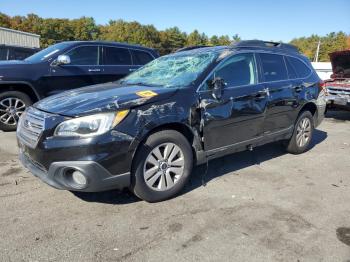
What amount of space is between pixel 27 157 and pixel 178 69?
2065mm

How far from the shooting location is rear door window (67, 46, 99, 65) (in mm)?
7723

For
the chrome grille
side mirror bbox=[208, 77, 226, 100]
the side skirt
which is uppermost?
side mirror bbox=[208, 77, 226, 100]

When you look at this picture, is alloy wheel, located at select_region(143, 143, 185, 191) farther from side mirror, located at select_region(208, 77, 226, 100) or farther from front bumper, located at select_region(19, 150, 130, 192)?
side mirror, located at select_region(208, 77, 226, 100)

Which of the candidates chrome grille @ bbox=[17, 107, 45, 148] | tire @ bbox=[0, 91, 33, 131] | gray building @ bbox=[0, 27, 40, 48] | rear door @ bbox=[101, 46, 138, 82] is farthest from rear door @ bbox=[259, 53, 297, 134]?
gray building @ bbox=[0, 27, 40, 48]

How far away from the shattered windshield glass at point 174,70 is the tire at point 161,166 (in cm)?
72

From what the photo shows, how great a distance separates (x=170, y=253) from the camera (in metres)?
3.11

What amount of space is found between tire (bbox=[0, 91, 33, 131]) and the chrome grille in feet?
10.7

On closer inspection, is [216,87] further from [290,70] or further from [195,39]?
[195,39]

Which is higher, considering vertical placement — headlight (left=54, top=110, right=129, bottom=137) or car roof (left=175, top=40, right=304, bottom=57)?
car roof (left=175, top=40, right=304, bottom=57)

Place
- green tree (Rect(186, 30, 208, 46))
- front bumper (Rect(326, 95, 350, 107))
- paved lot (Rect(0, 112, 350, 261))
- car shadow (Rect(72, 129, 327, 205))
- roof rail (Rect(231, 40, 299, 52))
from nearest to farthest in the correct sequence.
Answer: paved lot (Rect(0, 112, 350, 261)) < car shadow (Rect(72, 129, 327, 205)) < roof rail (Rect(231, 40, 299, 52)) < front bumper (Rect(326, 95, 350, 107)) < green tree (Rect(186, 30, 208, 46))

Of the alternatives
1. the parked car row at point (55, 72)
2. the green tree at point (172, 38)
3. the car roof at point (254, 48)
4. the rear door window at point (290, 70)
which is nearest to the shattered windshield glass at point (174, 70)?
the car roof at point (254, 48)

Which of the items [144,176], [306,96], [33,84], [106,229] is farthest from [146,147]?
[33,84]

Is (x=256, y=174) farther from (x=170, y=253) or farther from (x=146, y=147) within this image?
(x=170, y=253)

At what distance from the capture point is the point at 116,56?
8359 mm
